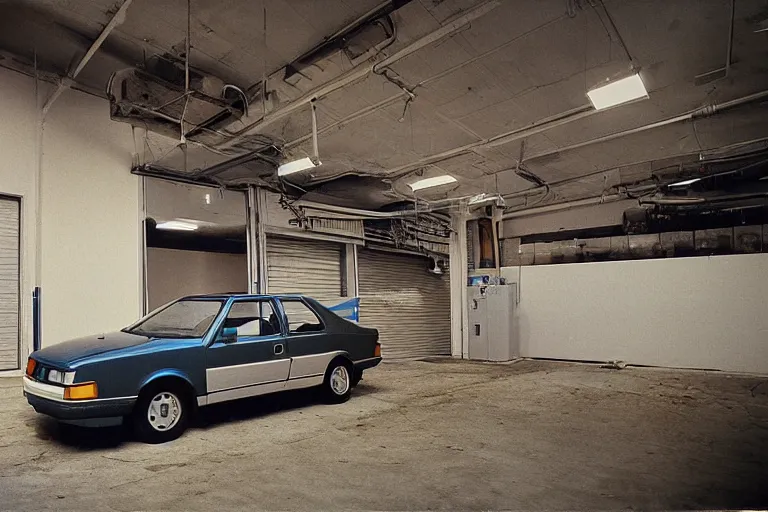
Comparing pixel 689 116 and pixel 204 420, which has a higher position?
pixel 689 116

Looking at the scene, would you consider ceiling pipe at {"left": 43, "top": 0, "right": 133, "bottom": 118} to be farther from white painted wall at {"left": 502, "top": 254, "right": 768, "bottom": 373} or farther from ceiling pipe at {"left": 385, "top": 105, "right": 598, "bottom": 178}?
white painted wall at {"left": 502, "top": 254, "right": 768, "bottom": 373}

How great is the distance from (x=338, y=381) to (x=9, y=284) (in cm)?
382

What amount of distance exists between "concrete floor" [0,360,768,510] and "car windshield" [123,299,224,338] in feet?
2.94

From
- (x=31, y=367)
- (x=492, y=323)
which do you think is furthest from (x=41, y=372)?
(x=492, y=323)

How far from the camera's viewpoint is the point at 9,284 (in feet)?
18.7

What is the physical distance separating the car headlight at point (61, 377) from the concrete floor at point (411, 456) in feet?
1.70

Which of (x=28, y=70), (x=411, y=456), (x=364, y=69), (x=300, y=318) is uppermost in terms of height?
(x=28, y=70)

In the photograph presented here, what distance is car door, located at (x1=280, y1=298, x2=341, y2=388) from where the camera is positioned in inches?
211

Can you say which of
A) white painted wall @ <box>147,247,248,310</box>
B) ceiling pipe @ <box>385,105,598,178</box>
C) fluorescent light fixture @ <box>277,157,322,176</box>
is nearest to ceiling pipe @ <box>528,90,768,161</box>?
ceiling pipe @ <box>385,105,598,178</box>

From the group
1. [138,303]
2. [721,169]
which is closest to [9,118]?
[138,303]

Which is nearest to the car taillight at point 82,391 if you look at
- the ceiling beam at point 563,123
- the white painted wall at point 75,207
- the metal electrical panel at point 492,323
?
the white painted wall at point 75,207

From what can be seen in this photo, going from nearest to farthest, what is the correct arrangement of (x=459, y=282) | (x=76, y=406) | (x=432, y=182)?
(x=76, y=406) → (x=432, y=182) → (x=459, y=282)

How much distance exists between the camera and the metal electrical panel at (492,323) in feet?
33.6

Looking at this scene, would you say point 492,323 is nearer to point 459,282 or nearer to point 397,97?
point 459,282
